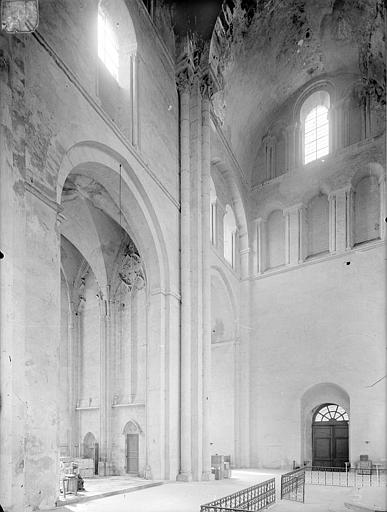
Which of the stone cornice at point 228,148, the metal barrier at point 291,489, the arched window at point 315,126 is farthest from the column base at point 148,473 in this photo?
the arched window at point 315,126

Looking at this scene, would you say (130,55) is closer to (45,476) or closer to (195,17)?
(195,17)

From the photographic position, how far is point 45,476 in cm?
1009

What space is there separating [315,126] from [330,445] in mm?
13618

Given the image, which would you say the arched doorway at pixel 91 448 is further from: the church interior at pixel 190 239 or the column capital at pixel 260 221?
the column capital at pixel 260 221

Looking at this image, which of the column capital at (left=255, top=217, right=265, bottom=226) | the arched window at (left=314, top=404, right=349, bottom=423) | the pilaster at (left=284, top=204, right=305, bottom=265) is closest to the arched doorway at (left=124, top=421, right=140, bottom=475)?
the arched window at (left=314, top=404, right=349, bottom=423)

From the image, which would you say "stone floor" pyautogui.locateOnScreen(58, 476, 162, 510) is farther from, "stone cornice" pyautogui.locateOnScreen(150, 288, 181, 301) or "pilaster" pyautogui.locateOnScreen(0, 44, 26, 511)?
"stone cornice" pyautogui.locateOnScreen(150, 288, 181, 301)

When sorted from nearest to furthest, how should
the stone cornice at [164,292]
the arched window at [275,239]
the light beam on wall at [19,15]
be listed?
the light beam on wall at [19,15]
the stone cornice at [164,292]
the arched window at [275,239]

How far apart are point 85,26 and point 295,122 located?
14.1 meters

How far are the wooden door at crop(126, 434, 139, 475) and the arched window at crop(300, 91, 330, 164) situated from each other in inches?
548

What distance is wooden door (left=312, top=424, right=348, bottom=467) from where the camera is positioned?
21.9 metres

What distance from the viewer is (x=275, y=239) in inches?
992

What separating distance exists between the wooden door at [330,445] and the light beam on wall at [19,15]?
20174 mm

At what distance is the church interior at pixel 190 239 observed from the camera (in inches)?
415

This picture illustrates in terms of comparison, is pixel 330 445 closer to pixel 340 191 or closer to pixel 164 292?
pixel 340 191
